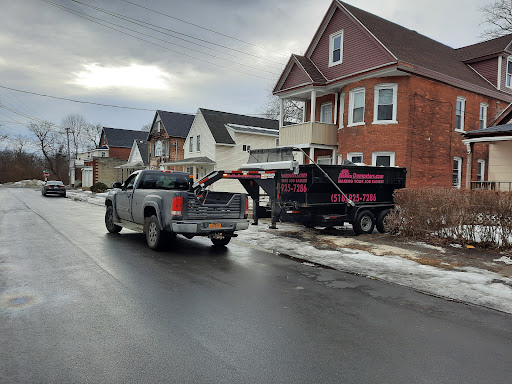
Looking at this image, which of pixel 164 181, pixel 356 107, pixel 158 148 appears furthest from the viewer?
pixel 158 148

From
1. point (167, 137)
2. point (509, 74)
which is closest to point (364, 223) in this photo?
point (509, 74)

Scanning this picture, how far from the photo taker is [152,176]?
34.2 ft

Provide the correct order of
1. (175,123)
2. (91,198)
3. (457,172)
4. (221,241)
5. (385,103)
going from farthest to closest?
(175,123), (91,198), (457,172), (385,103), (221,241)

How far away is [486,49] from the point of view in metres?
22.4

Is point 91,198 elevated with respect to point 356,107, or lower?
lower

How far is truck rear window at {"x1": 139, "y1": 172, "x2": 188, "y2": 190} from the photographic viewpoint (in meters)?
10.3

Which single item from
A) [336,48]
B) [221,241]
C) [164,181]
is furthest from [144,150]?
[221,241]

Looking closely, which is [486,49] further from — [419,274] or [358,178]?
[419,274]

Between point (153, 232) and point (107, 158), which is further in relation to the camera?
point (107, 158)

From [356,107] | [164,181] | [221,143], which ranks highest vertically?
[356,107]

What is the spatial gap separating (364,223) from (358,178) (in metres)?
1.41

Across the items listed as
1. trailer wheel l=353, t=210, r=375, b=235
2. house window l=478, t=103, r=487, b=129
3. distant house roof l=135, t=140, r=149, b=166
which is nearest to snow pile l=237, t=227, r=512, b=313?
trailer wheel l=353, t=210, r=375, b=235

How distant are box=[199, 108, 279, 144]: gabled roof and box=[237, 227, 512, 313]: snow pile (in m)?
24.6

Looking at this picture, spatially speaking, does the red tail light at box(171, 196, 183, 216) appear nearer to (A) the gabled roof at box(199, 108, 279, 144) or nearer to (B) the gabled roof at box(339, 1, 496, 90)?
(B) the gabled roof at box(339, 1, 496, 90)
